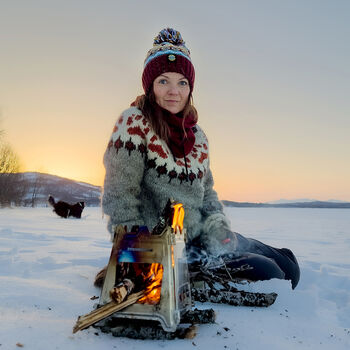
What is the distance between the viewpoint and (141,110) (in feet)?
8.39

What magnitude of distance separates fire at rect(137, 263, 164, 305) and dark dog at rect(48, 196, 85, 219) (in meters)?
11.8

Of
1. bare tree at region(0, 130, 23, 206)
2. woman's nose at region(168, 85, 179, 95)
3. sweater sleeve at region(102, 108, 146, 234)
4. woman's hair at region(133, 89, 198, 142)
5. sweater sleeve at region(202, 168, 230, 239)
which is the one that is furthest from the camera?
bare tree at region(0, 130, 23, 206)

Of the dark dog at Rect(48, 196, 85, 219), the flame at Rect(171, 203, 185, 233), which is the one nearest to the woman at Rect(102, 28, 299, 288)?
the flame at Rect(171, 203, 185, 233)

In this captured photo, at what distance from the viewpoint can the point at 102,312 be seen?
1.46 meters

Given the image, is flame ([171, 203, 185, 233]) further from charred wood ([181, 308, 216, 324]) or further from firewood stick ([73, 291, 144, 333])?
charred wood ([181, 308, 216, 324])

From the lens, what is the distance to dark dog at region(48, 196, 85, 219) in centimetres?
1280

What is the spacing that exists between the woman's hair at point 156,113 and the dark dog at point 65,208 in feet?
35.7

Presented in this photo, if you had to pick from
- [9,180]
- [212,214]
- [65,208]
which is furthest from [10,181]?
[212,214]

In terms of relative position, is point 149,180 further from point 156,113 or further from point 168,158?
point 156,113

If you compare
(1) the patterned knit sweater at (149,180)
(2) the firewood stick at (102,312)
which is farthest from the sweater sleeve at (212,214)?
(2) the firewood stick at (102,312)

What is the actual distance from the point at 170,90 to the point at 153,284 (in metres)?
1.50

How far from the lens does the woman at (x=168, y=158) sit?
2329 mm

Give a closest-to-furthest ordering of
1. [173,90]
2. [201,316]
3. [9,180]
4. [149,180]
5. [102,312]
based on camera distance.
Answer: [102,312]
[201,316]
[149,180]
[173,90]
[9,180]

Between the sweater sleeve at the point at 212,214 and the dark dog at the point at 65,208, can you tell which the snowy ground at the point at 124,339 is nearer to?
the sweater sleeve at the point at 212,214
